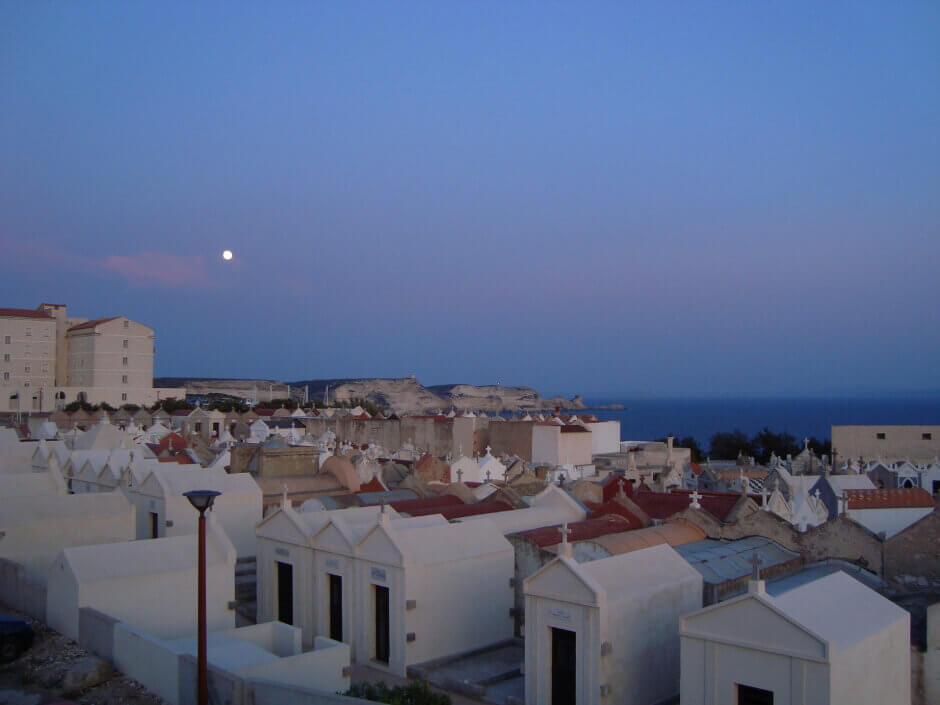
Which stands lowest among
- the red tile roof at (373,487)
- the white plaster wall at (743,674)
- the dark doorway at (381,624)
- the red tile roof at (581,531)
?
the dark doorway at (381,624)

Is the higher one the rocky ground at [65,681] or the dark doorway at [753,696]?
the dark doorway at [753,696]

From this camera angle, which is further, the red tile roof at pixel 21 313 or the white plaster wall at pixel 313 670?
the red tile roof at pixel 21 313

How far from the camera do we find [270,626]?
15.7m

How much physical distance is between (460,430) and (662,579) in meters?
47.5

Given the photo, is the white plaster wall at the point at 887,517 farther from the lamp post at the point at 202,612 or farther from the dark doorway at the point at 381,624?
the lamp post at the point at 202,612

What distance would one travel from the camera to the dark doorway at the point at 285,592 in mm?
20094

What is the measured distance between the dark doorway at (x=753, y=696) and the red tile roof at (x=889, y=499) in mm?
15176

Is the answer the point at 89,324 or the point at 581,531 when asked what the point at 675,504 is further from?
the point at 89,324

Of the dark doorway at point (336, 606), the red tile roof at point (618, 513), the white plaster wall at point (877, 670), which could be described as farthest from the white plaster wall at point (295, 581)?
the white plaster wall at point (877, 670)

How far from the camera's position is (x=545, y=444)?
195 ft

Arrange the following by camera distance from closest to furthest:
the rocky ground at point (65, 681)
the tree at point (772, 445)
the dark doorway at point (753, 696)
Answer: the dark doorway at point (753, 696), the rocky ground at point (65, 681), the tree at point (772, 445)

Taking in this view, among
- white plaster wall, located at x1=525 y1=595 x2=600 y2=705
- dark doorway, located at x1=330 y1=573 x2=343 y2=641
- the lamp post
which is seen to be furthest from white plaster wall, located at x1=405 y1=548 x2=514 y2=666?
the lamp post

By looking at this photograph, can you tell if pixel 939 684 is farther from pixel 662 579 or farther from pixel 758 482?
pixel 758 482

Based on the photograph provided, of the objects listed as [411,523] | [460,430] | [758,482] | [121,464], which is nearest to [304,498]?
[121,464]
